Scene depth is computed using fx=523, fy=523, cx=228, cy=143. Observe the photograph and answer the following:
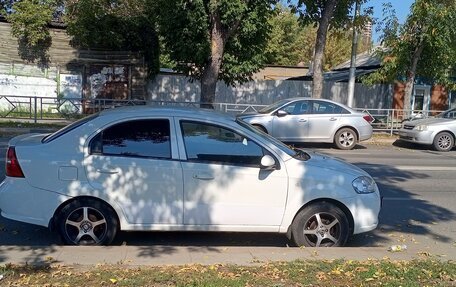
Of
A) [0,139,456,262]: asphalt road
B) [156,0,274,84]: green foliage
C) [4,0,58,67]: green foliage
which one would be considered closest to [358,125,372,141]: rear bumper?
[0,139,456,262]: asphalt road

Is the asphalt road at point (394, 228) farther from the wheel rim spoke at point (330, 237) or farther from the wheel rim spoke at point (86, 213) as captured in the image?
the wheel rim spoke at point (86, 213)

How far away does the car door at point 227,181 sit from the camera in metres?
5.53

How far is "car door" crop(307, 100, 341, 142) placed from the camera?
1556cm

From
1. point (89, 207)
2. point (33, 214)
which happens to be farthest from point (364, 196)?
point (33, 214)

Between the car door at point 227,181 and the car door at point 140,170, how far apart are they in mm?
149

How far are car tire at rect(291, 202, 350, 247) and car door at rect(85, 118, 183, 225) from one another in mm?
1302

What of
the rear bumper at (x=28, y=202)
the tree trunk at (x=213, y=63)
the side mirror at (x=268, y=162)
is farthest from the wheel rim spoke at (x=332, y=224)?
the tree trunk at (x=213, y=63)

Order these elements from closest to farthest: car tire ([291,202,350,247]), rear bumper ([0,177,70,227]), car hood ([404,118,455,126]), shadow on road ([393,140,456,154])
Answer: rear bumper ([0,177,70,227]) → car tire ([291,202,350,247]) → car hood ([404,118,455,126]) → shadow on road ([393,140,456,154])

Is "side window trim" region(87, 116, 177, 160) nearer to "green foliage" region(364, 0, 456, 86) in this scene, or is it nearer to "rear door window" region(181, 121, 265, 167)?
"rear door window" region(181, 121, 265, 167)

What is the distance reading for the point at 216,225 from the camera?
5.62 meters

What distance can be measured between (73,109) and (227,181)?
577 inches

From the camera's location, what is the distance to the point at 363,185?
5.88 meters

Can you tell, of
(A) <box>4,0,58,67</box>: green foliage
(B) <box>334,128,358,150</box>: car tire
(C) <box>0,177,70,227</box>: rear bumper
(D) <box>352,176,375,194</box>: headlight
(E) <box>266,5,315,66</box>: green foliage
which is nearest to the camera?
(C) <box>0,177,70,227</box>: rear bumper

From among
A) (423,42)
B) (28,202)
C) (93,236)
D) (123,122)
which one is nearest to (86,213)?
(93,236)
